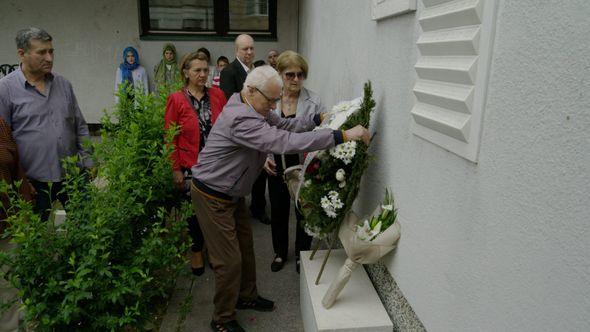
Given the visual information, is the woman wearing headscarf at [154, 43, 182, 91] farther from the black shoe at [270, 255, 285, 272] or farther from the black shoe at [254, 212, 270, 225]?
the black shoe at [270, 255, 285, 272]

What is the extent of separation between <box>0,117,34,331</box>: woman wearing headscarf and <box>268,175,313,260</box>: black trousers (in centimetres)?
190

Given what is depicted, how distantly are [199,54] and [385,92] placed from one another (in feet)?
5.49

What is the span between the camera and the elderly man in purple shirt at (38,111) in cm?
315

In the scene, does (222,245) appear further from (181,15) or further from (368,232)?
(181,15)

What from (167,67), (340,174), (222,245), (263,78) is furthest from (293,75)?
(167,67)

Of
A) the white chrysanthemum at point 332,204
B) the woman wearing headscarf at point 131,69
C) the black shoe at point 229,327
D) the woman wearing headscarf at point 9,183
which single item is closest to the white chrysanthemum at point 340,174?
the white chrysanthemum at point 332,204

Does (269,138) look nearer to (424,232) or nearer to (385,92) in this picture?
(385,92)

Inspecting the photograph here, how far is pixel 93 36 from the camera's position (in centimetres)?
946

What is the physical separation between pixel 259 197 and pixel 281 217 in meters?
1.24

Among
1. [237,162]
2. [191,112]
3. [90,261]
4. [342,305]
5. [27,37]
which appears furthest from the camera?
[191,112]

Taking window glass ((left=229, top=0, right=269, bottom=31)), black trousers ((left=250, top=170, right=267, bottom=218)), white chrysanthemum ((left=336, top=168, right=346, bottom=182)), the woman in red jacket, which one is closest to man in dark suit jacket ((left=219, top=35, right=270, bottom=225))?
black trousers ((left=250, top=170, right=267, bottom=218))

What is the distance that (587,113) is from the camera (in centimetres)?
108

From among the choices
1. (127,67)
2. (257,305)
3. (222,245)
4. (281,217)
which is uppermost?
(127,67)

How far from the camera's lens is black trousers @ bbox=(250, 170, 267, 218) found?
16.4 ft
